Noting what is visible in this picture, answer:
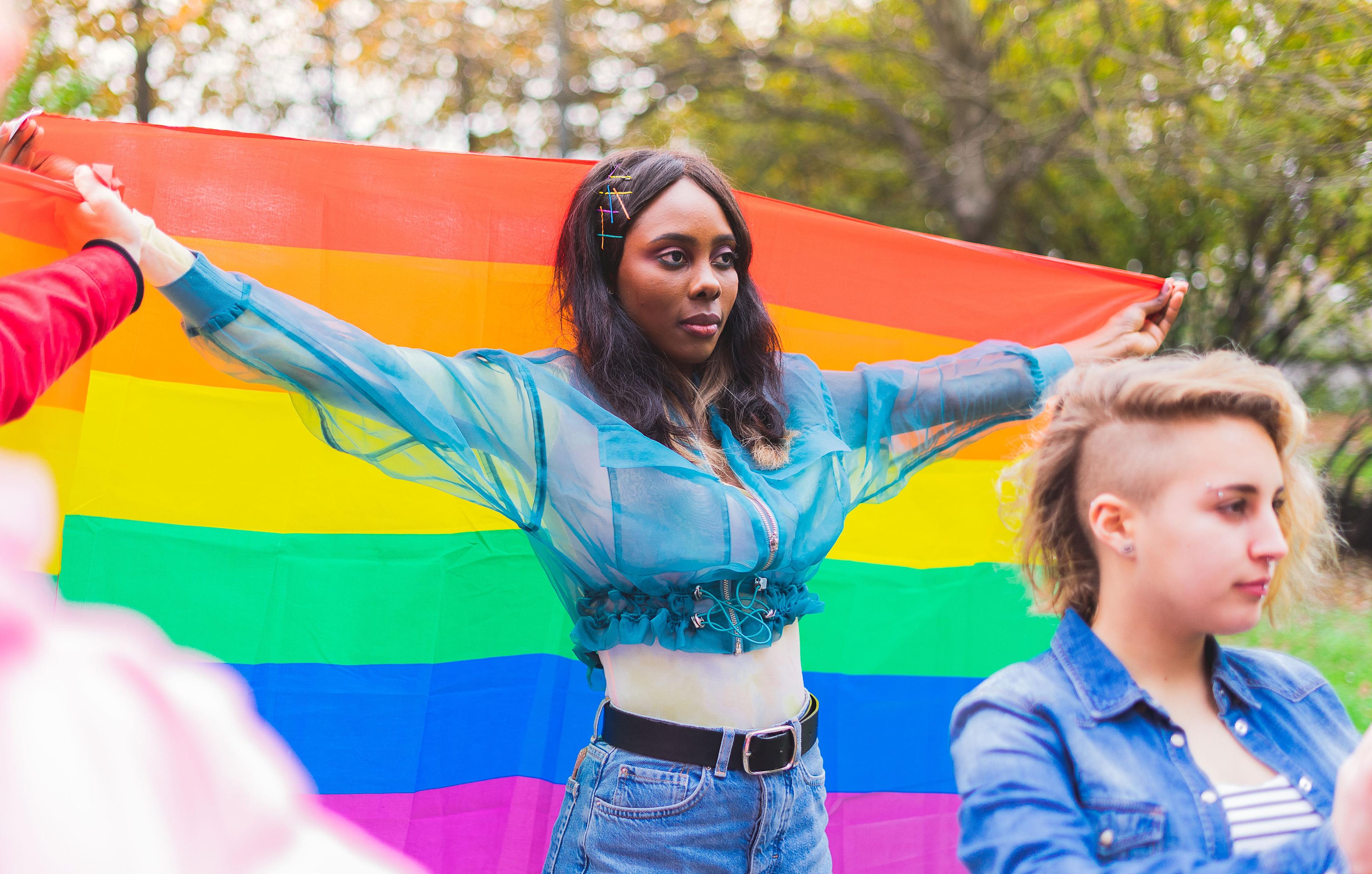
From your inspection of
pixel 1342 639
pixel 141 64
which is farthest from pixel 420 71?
pixel 1342 639

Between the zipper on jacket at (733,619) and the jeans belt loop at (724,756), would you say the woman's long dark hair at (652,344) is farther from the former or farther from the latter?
the jeans belt loop at (724,756)

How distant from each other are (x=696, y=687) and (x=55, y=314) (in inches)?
48.3

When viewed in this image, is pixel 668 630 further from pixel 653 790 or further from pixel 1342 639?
pixel 1342 639

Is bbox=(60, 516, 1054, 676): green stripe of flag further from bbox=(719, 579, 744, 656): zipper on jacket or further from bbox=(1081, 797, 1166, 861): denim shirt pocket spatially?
bbox=(1081, 797, 1166, 861): denim shirt pocket

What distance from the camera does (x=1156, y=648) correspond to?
1.55 metres

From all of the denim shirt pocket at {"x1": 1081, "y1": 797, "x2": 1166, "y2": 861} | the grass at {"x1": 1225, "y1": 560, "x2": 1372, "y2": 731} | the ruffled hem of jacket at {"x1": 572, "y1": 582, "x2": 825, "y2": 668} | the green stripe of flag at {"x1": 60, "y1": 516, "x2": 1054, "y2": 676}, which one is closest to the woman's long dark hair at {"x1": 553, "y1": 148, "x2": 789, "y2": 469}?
the ruffled hem of jacket at {"x1": 572, "y1": 582, "x2": 825, "y2": 668}

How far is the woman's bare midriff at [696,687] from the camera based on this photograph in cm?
198

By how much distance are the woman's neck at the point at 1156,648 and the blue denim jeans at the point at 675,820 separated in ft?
2.36

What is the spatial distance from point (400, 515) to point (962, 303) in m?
1.72

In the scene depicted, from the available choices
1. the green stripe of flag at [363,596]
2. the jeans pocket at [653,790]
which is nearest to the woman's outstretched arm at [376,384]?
the jeans pocket at [653,790]

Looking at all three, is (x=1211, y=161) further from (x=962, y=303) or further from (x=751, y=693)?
(x=751, y=693)

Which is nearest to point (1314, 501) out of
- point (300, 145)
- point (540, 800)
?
point (540, 800)

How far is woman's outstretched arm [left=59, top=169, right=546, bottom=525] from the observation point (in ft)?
6.12

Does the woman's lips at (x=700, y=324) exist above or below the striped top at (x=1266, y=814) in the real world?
above
